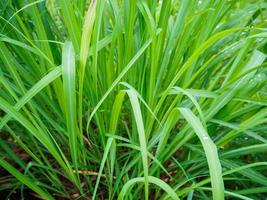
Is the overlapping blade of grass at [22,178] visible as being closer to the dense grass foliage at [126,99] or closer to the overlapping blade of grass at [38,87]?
the dense grass foliage at [126,99]

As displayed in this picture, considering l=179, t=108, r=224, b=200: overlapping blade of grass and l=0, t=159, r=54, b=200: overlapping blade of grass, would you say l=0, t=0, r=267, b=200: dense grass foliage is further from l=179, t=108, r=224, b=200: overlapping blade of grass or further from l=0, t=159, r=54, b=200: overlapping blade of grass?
l=179, t=108, r=224, b=200: overlapping blade of grass

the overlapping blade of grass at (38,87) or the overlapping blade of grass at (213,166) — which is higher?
the overlapping blade of grass at (38,87)

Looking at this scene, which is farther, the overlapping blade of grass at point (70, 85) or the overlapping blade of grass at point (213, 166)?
the overlapping blade of grass at point (70, 85)

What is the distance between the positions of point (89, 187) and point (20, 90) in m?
0.28

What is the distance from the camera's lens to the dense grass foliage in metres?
0.93

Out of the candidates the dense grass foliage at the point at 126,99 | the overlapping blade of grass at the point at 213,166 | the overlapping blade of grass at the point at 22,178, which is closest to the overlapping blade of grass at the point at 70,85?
the dense grass foliage at the point at 126,99

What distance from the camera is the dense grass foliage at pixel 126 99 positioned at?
93 cm

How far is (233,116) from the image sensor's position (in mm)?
1023

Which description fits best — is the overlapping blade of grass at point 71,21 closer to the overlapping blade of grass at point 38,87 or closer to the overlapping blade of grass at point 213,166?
the overlapping blade of grass at point 38,87

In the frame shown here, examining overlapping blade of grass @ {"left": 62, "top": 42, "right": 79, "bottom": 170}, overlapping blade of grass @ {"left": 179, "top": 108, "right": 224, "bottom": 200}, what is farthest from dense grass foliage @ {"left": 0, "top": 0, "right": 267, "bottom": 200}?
overlapping blade of grass @ {"left": 179, "top": 108, "right": 224, "bottom": 200}

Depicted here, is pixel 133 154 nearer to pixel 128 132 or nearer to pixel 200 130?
pixel 128 132

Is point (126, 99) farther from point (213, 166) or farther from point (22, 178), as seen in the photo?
point (213, 166)

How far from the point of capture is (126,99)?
3.69ft

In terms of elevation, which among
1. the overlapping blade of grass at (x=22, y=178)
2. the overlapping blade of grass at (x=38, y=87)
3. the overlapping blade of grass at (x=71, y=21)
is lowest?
the overlapping blade of grass at (x=22, y=178)
